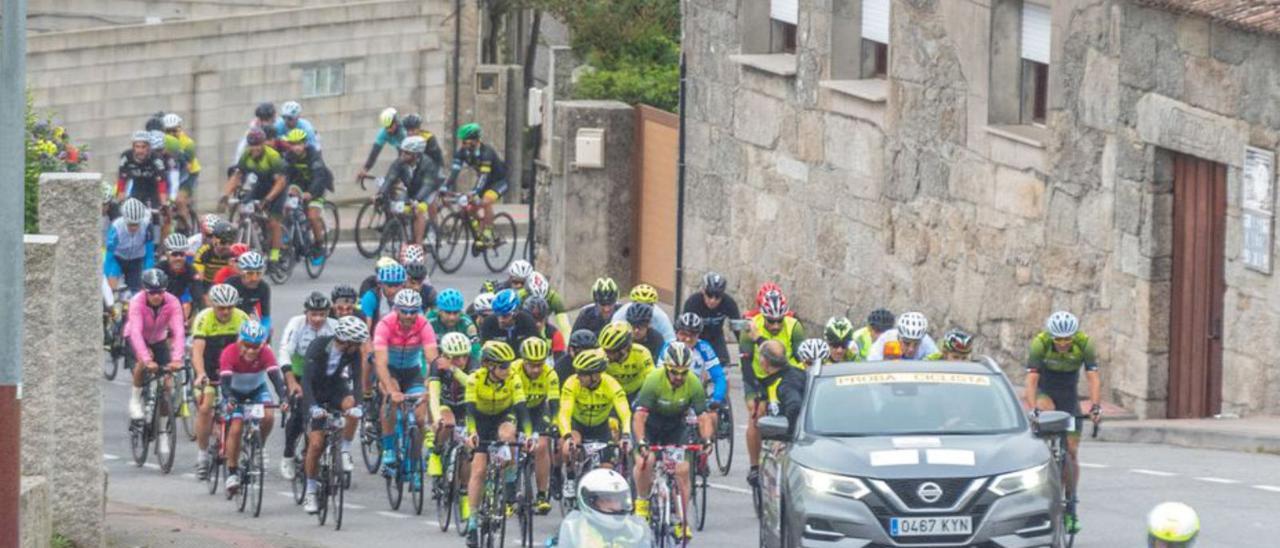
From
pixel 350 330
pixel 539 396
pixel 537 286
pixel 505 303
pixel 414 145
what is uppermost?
pixel 414 145

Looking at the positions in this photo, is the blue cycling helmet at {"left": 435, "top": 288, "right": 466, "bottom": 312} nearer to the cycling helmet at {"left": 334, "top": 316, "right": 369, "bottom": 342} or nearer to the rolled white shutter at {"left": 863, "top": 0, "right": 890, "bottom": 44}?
the cycling helmet at {"left": 334, "top": 316, "right": 369, "bottom": 342}

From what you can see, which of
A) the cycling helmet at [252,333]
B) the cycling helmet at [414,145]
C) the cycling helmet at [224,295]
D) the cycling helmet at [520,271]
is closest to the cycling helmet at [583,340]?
the cycling helmet at [252,333]

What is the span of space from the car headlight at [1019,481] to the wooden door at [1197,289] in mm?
7975

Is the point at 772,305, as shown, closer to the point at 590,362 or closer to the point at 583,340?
the point at 583,340

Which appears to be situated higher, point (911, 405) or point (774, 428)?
point (911, 405)

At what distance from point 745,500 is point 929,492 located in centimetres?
601

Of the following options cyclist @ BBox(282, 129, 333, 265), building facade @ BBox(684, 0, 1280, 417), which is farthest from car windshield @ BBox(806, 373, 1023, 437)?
cyclist @ BBox(282, 129, 333, 265)

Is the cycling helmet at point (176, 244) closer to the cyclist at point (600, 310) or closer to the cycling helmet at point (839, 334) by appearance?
the cyclist at point (600, 310)

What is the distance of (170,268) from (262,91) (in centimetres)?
1467

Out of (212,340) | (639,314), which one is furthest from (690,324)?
(212,340)

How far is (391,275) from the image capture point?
24.5 m

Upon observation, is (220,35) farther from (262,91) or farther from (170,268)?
(170,268)

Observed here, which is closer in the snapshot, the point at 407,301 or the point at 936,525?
the point at 936,525

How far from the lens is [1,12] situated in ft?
47.8
